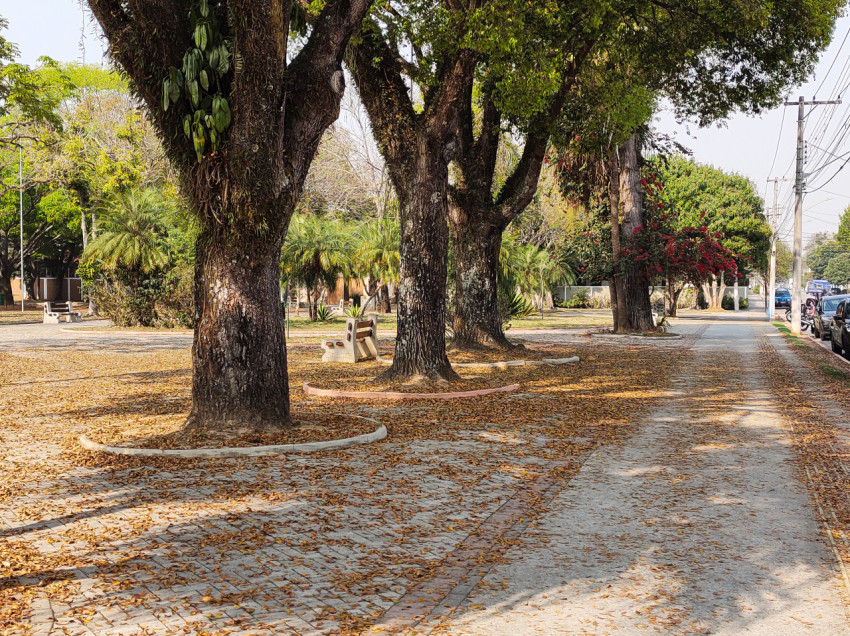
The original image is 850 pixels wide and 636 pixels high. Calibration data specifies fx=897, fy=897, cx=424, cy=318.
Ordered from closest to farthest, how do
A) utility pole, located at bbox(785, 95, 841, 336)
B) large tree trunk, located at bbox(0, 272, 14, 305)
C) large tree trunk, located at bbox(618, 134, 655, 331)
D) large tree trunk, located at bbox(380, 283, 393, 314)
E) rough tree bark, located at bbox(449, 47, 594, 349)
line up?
rough tree bark, located at bbox(449, 47, 594, 349) < large tree trunk, located at bbox(618, 134, 655, 331) < utility pole, located at bbox(785, 95, 841, 336) < large tree trunk, located at bbox(380, 283, 393, 314) < large tree trunk, located at bbox(0, 272, 14, 305)

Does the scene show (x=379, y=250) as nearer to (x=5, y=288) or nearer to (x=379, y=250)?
(x=379, y=250)

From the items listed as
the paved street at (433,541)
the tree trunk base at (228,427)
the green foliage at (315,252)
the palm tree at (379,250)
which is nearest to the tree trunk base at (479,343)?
the paved street at (433,541)

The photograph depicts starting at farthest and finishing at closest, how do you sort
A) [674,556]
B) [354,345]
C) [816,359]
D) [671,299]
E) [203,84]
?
1. [671,299]
2. [816,359]
3. [354,345]
4. [203,84]
5. [674,556]

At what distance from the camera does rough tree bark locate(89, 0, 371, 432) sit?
9.52 meters

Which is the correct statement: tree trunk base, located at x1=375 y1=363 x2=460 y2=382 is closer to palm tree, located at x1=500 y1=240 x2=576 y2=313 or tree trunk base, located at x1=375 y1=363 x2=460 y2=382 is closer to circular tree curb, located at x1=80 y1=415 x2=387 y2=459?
circular tree curb, located at x1=80 y1=415 x2=387 y2=459

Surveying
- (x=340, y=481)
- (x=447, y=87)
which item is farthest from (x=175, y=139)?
(x=447, y=87)

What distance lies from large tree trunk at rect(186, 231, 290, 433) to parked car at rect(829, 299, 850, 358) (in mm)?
18793

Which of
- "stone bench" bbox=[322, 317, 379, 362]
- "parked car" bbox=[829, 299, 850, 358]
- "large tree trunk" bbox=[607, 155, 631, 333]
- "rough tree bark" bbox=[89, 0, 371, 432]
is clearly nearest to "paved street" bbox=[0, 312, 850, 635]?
"rough tree bark" bbox=[89, 0, 371, 432]

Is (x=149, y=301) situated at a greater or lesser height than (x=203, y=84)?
lesser

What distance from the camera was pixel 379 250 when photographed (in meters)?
39.2

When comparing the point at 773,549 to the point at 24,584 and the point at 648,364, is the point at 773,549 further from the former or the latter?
the point at 648,364

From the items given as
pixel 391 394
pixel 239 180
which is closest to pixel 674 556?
pixel 239 180

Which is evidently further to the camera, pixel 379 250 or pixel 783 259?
pixel 783 259

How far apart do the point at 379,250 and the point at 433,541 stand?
109 ft
